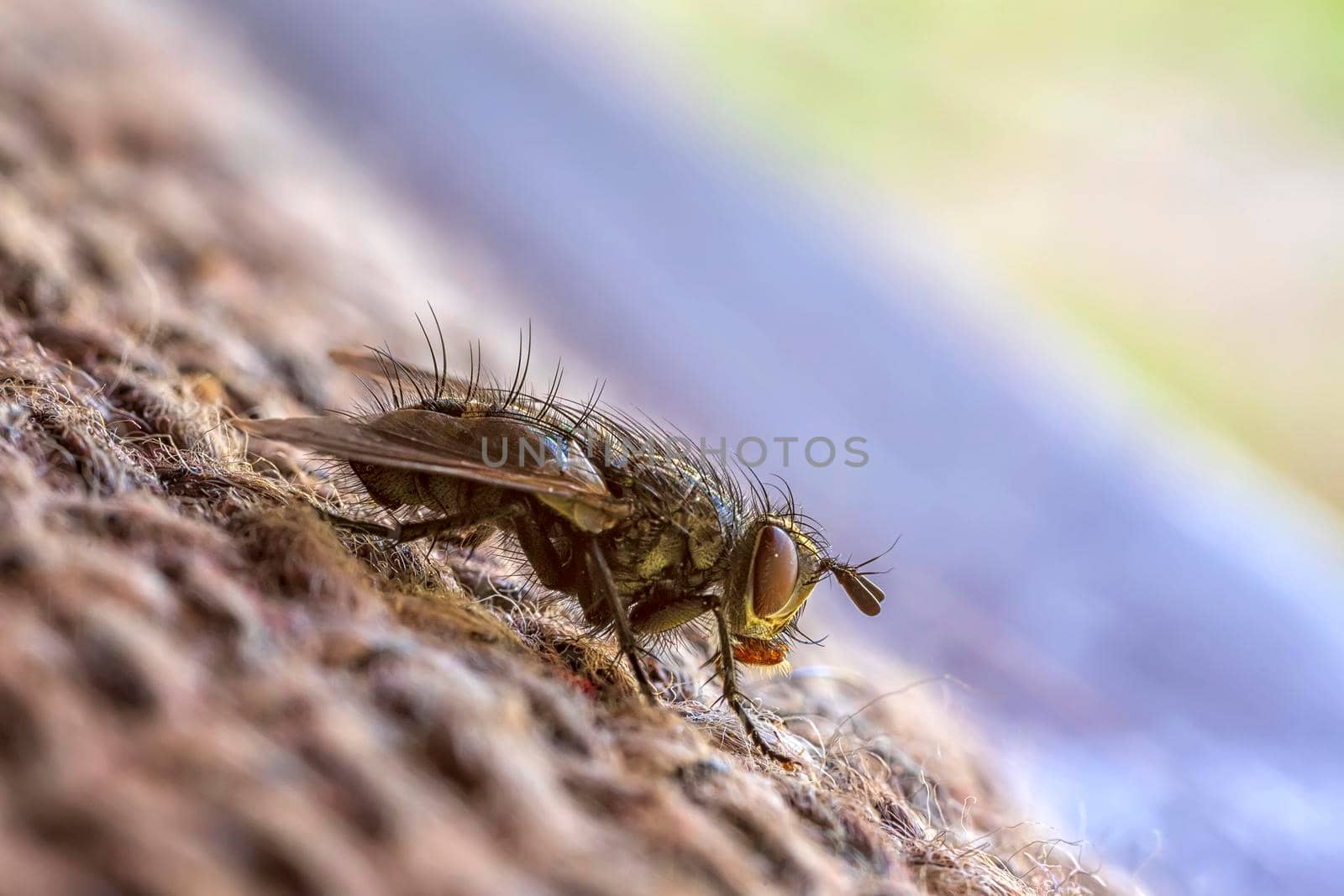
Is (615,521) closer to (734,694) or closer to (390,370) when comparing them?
(734,694)

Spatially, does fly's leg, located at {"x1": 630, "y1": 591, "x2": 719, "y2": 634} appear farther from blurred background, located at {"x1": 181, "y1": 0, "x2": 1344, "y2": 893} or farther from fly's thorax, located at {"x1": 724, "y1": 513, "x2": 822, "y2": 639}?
blurred background, located at {"x1": 181, "y1": 0, "x2": 1344, "y2": 893}

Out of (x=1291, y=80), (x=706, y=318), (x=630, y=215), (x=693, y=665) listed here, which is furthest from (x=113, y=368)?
(x=1291, y=80)

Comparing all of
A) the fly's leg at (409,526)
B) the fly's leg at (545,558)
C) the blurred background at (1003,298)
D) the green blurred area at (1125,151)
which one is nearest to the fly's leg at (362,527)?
the fly's leg at (409,526)

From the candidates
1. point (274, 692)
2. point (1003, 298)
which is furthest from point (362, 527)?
point (1003, 298)

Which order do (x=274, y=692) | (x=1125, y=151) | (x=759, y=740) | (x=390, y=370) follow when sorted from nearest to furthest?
(x=274, y=692), (x=759, y=740), (x=390, y=370), (x=1125, y=151)

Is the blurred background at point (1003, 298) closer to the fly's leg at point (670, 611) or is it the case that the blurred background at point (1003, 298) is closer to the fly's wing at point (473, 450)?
the fly's leg at point (670, 611)

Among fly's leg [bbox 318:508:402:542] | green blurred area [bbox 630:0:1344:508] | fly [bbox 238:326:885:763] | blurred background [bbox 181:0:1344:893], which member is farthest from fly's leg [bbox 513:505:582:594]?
green blurred area [bbox 630:0:1344:508]
